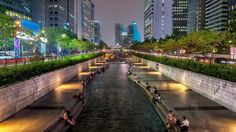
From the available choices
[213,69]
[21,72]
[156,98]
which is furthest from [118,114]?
[213,69]

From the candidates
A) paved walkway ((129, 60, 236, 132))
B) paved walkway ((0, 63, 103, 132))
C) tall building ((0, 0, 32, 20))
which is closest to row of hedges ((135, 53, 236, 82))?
paved walkway ((129, 60, 236, 132))

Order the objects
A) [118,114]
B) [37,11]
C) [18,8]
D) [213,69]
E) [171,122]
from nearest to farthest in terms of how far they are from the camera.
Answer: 1. [171,122]
2. [118,114]
3. [213,69]
4. [18,8]
5. [37,11]

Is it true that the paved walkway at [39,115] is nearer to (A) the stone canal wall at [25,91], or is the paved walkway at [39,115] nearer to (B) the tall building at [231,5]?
(A) the stone canal wall at [25,91]

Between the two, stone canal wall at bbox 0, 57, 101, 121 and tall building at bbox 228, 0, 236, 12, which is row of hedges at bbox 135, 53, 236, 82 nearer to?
stone canal wall at bbox 0, 57, 101, 121

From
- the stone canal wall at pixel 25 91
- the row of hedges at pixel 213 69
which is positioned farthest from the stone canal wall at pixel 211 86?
the stone canal wall at pixel 25 91

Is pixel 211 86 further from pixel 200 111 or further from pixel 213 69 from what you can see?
pixel 200 111

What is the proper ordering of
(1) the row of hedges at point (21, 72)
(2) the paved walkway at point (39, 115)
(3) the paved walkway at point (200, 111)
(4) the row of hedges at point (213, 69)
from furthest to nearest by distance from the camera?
(4) the row of hedges at point (213, 69)
(1) the row of hedges at point (21, 72)
(3) the paved walkway at point (200, 111)
(2) the paved walkway at point (39, 115)

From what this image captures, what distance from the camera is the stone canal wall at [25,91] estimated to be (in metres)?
24.5

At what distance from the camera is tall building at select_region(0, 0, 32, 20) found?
112 meters

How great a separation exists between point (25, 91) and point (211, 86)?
66.4ft

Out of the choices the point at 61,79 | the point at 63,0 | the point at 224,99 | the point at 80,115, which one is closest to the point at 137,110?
the point at 80,115

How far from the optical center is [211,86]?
33344 mm

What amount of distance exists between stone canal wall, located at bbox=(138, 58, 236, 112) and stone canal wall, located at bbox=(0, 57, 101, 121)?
64.7 ft

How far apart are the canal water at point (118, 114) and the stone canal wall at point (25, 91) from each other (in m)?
5.59
